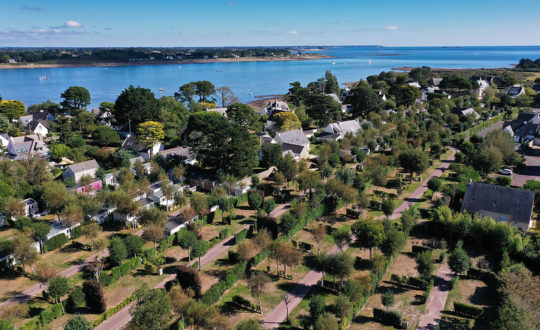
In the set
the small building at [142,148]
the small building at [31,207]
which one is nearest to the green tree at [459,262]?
the small building at [31,207]

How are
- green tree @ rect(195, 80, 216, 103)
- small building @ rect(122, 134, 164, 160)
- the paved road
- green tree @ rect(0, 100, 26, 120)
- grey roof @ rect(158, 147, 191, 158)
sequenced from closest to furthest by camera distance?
the paved road → grey roof @ rect(158, 147, 191, 158) → small building @ rect(122, 134, 164, 160) → green tree @ rect(0, 100, 26, 120) → green tree @ rect(195, 80, 216, 103)

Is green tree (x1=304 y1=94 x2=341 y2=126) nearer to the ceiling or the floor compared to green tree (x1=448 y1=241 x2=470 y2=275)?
nearer to the ceiling

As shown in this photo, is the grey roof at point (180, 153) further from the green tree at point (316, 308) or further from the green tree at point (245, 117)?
the green tree at point (316, 308)

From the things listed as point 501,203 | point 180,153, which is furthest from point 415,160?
point 180,153

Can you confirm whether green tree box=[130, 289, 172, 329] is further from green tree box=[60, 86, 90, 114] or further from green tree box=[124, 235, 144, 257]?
green tree box=[60, 86, 90, 114]

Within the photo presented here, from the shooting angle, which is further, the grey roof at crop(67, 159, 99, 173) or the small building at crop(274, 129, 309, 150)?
the small building at crop(274, 129, 309, 150)

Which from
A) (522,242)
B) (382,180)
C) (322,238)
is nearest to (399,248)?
(322,238)

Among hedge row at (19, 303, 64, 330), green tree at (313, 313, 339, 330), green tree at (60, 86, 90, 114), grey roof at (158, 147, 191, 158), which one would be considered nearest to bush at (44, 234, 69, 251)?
hedge row at (19, 303, 64, 330)
